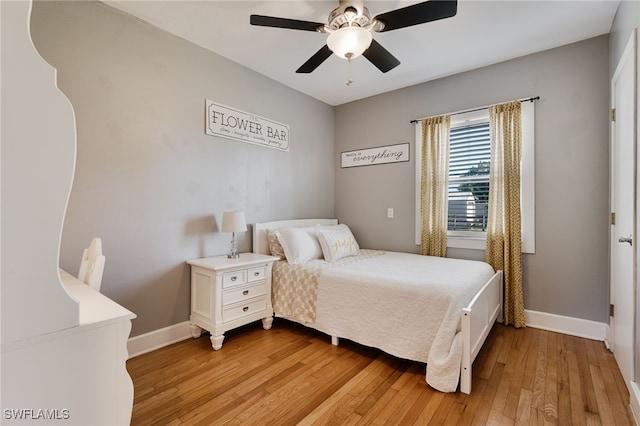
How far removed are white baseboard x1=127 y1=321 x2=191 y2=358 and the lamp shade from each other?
36.2 inches

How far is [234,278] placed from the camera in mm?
2535

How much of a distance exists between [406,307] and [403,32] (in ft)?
7.34

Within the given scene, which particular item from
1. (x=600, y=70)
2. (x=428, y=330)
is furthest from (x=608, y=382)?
(x=600, y=70)

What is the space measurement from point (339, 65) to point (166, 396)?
3161mm

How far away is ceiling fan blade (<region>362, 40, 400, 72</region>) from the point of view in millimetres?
2187

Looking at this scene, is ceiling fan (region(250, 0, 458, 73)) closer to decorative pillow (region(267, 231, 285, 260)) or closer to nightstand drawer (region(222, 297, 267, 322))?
decorative pillow (region(267, 231, 285, 260))

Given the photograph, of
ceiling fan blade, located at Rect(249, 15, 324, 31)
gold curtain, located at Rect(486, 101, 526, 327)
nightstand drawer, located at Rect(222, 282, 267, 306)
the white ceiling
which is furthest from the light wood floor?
the white ceiling

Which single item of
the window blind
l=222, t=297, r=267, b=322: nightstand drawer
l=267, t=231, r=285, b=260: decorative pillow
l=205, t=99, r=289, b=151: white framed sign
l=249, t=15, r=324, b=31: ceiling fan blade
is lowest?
l=222, t=297, r=267, b=322: nightstand drawer

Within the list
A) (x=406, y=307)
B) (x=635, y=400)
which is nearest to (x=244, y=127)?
(x=406, y=307)

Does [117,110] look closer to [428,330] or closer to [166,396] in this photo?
[166,396]

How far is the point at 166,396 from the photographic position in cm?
179

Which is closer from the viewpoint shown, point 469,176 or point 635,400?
point 635,400

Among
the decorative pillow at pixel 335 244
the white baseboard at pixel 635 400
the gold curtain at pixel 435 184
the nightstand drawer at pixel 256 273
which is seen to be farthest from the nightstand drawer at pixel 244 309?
the white baseboard at pixel 635 400

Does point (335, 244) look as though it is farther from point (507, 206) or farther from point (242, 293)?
point (507, 206)
